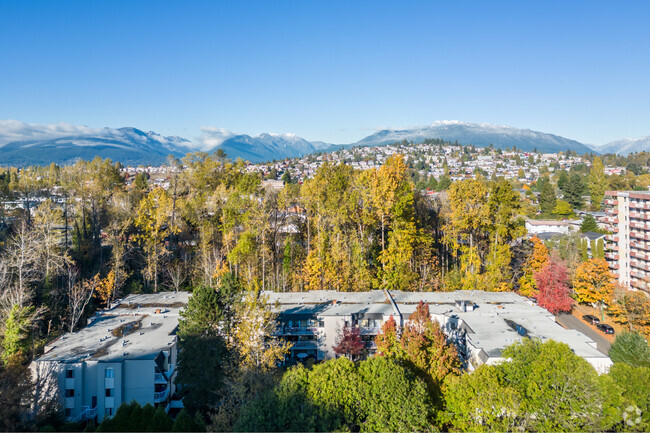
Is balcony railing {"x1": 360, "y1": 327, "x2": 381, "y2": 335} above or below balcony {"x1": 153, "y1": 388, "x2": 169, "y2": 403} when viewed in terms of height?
above

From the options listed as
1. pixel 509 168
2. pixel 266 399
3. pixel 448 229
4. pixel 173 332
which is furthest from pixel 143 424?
pixel 509 168

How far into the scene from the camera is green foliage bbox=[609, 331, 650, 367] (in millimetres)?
18312

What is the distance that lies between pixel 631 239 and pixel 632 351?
800 inches

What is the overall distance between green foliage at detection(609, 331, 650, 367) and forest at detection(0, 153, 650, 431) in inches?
240

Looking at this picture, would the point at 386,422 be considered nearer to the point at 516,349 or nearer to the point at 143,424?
the point at 516,349

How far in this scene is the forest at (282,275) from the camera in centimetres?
1257

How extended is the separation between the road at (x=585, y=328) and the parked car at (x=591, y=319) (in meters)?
0.54

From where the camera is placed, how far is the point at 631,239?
34281 millimetres

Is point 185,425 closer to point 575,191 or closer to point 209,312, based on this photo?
point 209,312

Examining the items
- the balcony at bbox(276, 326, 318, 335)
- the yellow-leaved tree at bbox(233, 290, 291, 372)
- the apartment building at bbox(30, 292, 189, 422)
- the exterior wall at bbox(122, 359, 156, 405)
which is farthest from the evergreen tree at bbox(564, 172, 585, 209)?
the exterior wall at bbox(122, 359, 156, 405)

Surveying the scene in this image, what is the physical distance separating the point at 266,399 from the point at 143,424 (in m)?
4.31

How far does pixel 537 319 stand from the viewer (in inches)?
802

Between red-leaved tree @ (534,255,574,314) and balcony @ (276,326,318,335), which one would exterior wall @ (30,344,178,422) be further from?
red-leaved tree @ (534,255,574,314)

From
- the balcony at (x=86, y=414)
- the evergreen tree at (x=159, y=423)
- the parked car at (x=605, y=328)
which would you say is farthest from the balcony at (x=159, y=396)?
the parked car at (x=605, y=328)
